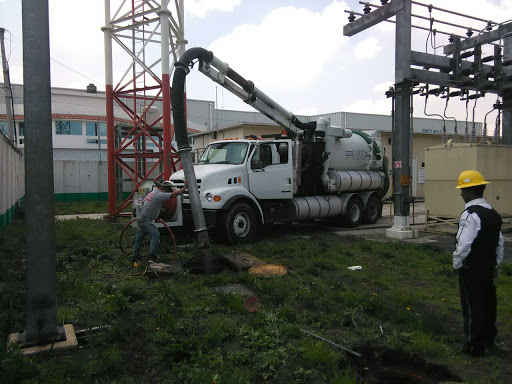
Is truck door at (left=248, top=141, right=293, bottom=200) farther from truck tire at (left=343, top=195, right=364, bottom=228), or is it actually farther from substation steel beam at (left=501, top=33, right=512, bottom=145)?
substation steel beam at (left=501, top=33, right=512, bottom=145)

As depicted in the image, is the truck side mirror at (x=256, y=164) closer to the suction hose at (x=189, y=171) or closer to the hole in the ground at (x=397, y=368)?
the suction hose at (x=189, y=171)

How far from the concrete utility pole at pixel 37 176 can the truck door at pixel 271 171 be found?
6.73 m

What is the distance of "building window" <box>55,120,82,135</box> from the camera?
105 ft

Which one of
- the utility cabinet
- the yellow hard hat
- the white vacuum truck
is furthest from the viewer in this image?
the utility cabinet

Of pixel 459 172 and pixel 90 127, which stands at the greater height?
pixel 90 127

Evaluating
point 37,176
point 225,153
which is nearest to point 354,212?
point 225,153

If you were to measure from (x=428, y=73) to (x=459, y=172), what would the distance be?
9.67ft

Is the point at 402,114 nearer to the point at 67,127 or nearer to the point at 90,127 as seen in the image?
the point at 90,127

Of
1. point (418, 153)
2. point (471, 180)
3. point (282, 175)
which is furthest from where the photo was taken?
point (418, 153)

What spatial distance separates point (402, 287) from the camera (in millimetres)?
6703

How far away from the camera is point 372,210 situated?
583 inches

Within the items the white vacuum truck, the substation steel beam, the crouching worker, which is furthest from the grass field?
the substation steel beam

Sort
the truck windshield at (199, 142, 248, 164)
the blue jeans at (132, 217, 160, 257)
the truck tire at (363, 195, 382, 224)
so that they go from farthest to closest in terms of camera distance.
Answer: the truck tire at (363, 195, 382, 224)
the truck windshield at (199, 142, 248, 164)
the blue jeans at (132, 217, 160, 257)

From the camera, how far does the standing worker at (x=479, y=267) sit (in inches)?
165
